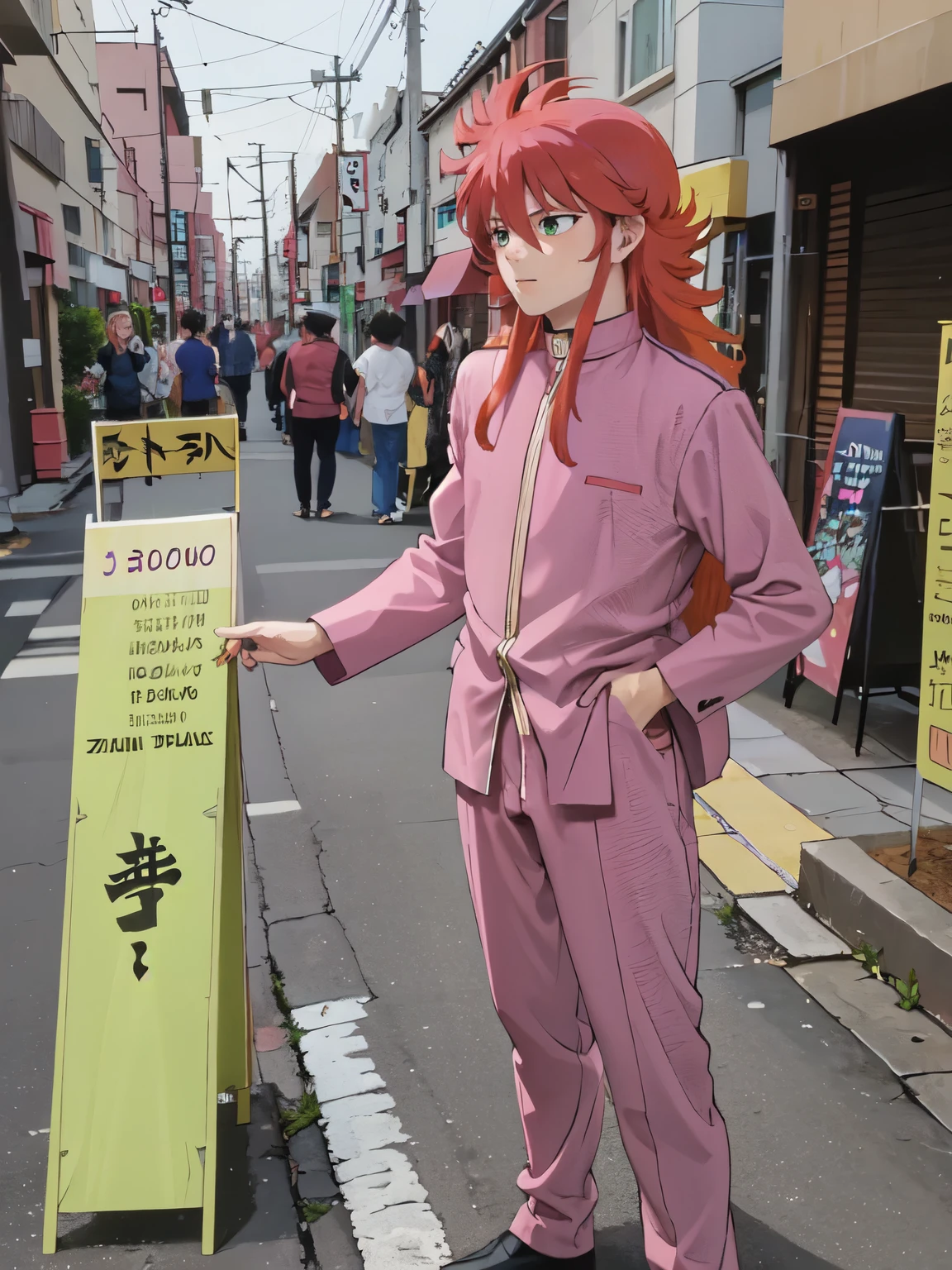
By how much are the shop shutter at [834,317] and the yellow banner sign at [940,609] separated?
4.28 meters

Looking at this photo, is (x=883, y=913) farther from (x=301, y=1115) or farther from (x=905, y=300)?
(x=905, y=300)

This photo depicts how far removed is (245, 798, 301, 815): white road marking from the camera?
4.95 m

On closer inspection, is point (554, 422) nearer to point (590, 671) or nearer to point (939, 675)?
point (590, 671)

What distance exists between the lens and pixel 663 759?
1.90m

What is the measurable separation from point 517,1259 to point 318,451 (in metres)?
9.37

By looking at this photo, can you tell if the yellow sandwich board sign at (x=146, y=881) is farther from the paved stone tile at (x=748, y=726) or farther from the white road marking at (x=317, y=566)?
the white road marking at (x=317, y=566)

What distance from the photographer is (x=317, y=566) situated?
31.3 ft

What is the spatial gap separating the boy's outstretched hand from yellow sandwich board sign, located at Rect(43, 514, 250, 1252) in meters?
0.10

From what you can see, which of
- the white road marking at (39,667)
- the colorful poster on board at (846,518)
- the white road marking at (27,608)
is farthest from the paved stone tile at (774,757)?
the white road marking at (27,608)

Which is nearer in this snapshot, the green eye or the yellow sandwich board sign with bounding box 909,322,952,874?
the green eye

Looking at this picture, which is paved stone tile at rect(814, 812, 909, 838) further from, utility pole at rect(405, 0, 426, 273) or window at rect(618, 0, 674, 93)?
utility pole at rect(405, 0, 426, 273)

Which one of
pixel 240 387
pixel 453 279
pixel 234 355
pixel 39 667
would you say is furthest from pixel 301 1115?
pixel 453 279

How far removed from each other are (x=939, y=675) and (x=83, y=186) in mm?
27229

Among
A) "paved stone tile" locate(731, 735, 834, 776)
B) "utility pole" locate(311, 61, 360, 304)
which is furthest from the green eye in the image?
"utility pole" locate(311, 61, 360, 304)
